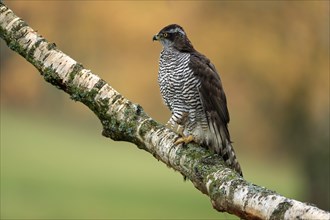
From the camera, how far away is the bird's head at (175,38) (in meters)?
5.57

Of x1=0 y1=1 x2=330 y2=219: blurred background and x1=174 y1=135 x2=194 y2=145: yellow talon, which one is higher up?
x1=0 y1=1 x2=330 y2=219: blurred background

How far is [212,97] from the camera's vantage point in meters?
5.29

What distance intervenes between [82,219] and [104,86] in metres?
8.18

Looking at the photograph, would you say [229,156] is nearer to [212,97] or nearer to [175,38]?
[212,97]

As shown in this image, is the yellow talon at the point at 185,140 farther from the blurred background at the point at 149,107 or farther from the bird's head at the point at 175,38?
the blurred background at the point at 149,107

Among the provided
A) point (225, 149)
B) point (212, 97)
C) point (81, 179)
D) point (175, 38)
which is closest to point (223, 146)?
point (225, 149)

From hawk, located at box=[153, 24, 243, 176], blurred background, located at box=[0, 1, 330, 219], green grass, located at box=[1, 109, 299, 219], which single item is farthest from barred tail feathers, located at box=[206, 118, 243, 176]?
green grass, located at box=[1, 109, 299, 219]

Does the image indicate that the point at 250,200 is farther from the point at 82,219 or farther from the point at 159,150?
the point at 82,219

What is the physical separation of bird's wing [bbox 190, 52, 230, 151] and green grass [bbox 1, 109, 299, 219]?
297 inches

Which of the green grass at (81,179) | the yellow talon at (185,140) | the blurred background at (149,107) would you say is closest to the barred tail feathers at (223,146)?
the yellow talon at (185,140)

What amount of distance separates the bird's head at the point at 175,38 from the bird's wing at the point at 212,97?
0.84 feet

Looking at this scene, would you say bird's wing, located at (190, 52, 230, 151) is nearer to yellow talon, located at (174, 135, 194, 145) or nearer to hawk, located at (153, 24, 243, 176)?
hawk, located at (153, 24, 243, 176)

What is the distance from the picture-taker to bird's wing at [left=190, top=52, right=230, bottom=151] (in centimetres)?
528

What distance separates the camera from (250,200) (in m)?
3.63
